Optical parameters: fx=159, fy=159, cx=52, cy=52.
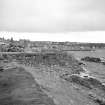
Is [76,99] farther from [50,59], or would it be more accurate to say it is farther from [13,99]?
[50,59]

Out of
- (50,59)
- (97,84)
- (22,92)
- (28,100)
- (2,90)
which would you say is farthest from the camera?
(50,59)

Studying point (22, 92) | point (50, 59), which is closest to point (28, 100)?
point (22, 92)

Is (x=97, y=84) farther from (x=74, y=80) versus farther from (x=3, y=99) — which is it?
(x=3, y=99)

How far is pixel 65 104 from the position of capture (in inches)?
496

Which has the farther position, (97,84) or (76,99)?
(97,84)

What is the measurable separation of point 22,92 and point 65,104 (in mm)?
3526

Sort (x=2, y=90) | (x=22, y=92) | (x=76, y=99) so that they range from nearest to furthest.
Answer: (x=22, y=92) < (x=2, y=90) < (x=76, y=99)

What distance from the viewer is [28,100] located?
35.4ft

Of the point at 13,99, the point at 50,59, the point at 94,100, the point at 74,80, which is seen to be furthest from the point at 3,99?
the point at 50,59

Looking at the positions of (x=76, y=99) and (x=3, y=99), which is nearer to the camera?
(x=3, y=99)

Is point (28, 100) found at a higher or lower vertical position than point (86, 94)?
higher

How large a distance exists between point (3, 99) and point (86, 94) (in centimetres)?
916

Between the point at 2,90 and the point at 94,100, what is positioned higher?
the point at 2,90

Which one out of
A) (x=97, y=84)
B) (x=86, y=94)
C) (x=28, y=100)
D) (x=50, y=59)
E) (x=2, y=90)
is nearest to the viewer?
(x=28, y=100)
